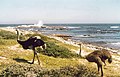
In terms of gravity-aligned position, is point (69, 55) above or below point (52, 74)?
below

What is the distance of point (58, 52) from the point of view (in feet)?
93.4

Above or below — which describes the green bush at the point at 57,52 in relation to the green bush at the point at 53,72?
below

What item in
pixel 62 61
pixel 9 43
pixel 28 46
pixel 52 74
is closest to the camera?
pixel 52 74

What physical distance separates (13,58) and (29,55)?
7.43 feet

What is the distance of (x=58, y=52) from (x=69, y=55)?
1.16 meters

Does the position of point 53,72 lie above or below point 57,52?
above

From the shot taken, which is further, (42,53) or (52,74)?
(42,53)

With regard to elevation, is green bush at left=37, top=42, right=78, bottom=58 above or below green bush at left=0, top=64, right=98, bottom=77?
below

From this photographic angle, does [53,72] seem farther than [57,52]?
No

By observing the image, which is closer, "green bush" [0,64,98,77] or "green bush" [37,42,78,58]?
"green bush" [0,64,98,77]

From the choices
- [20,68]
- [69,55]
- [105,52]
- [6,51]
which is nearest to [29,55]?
[6,51]

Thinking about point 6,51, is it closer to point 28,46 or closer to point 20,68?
point 28,46

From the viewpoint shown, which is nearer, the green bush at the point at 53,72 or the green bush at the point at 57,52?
the green bush at the point at 53,72

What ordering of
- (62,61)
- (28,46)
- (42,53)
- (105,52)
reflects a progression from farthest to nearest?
(42,53) < (62,61) < (28,46) < (105,52)
